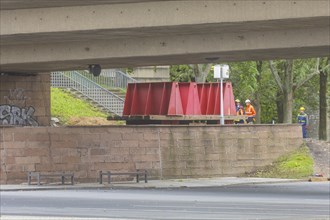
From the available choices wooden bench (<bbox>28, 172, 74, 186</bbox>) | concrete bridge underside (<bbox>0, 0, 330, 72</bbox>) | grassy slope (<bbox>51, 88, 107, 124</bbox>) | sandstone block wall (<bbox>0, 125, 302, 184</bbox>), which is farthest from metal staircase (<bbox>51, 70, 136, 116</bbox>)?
concrete bridge underside (<bbox>0, 0, 330, 72</bbox>)

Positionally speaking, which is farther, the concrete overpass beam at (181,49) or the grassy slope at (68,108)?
the grassy slope at (68,108)

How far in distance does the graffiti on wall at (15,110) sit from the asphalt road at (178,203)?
934 centimetres

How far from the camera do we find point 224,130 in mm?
37438

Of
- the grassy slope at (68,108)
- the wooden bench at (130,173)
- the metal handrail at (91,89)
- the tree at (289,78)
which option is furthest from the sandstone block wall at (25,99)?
the tree at (289,78)

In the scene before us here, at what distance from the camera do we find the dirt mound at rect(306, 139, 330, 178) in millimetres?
37766

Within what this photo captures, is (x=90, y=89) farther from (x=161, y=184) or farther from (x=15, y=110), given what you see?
(x=161, y=184)

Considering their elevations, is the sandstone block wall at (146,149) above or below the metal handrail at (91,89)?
below

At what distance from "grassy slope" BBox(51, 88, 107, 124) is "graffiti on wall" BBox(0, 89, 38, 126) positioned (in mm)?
6350

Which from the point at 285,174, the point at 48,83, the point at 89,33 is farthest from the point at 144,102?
the point at 89,33

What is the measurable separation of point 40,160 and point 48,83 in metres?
7.17

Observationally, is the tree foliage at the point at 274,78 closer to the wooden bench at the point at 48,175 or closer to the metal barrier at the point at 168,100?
the metal barrier at the point at 168,100

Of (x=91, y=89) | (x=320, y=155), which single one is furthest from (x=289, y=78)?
(x=320, y=155)

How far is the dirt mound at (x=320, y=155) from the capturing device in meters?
37.8

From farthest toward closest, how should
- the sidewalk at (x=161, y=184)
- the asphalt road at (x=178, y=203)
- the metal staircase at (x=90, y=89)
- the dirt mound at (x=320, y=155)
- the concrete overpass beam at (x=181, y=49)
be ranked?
the metal staircase at (x=90, y=89), the dirt mound at (x=320, y=155), the sidewalk at (x=161, y=184), the concrete overpass beam at (x=181, y=49), the asphalt road at (x=178, y=203)
